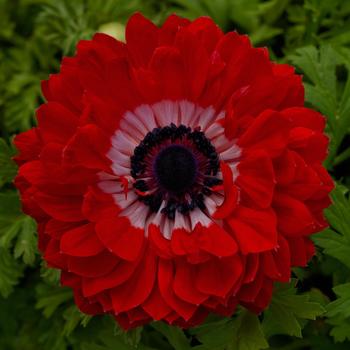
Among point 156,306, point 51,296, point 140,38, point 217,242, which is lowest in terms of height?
point 51,296

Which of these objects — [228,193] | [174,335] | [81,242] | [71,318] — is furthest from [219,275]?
[71,318]

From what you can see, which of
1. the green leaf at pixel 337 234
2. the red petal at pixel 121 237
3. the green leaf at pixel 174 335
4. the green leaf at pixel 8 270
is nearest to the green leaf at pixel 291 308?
the green leaf at pixel 337 234

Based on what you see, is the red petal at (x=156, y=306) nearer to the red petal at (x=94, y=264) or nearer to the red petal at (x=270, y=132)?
the red petal at (x=94, y=264)

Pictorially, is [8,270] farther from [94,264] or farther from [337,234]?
[337,234]

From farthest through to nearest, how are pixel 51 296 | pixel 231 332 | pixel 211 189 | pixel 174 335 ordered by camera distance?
pixel 51 296 < pixel 174 335 < pixel 231 332 < pixel 211 189

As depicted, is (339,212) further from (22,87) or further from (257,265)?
(22,87)

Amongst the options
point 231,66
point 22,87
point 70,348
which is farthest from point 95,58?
point 70,348
